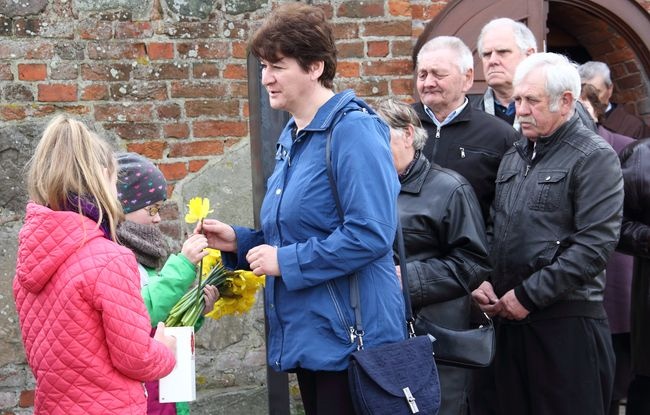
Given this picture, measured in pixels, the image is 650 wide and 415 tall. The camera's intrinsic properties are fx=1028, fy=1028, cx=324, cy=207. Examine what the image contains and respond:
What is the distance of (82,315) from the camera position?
2.88 meters

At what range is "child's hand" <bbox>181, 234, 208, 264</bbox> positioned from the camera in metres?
3.35

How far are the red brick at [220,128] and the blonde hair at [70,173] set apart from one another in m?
2.16

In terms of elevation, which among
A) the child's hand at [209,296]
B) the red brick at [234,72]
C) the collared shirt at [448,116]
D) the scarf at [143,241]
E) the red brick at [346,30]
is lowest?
the child's hand at [209,296]

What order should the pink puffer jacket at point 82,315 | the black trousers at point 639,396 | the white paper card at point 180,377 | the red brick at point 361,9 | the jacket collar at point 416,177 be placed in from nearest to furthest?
1. the pink puffer jacket at point 82,315
2. the white paper card at point 180,377
3. the jacket collar at point 416,177
4. the black trousers at point 639,396
5. the red brick at point 361,9

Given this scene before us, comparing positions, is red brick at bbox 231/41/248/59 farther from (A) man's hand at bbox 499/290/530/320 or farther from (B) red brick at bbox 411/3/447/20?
(A) man's hand at bbox 499/290/530/320

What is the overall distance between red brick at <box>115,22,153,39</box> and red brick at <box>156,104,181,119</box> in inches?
14.1

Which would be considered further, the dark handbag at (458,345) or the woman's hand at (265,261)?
the dark handbag at (458,345)

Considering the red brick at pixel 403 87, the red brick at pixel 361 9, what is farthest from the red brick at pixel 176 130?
the red brick at pixel 403 87

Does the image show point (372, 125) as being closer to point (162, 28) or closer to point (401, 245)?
point (401, 245)

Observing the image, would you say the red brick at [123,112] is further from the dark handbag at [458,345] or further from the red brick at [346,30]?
the dark handbag at [458,345]

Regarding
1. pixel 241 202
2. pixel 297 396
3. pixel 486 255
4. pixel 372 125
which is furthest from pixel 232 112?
A: pixel 372 125

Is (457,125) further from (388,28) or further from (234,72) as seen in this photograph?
(234,72)

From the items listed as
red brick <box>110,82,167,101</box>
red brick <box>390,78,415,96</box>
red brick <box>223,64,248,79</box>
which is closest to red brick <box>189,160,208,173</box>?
Answer: red brick <box>110,82,167,101</box>

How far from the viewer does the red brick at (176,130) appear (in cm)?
513
